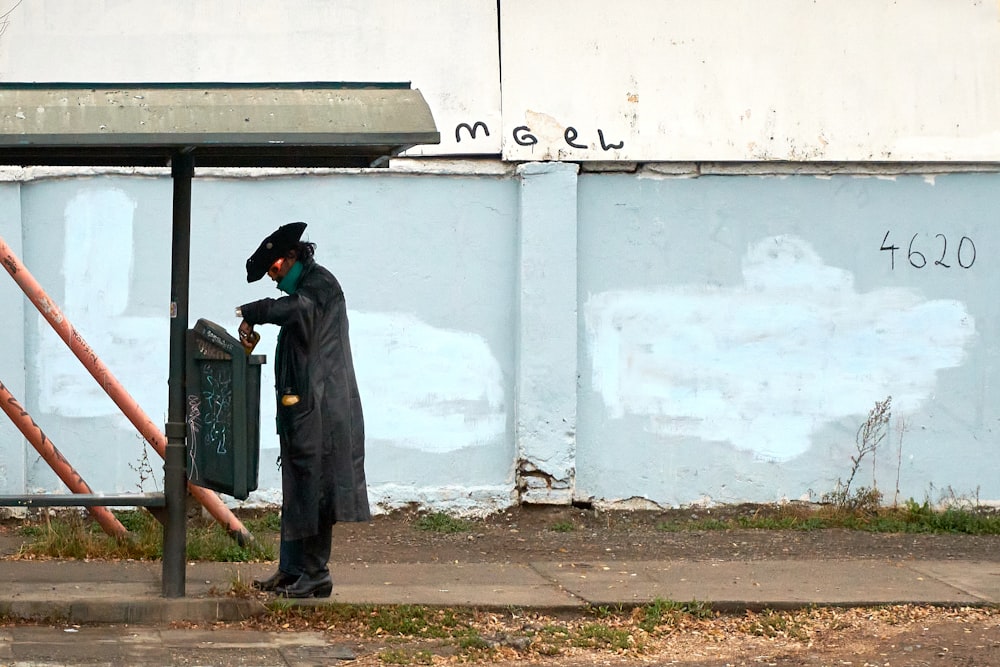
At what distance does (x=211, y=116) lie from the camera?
573 centimetres

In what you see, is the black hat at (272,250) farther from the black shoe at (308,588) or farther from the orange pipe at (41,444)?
the orange pipe at (41,444)

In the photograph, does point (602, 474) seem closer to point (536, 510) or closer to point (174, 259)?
point (536, 510)

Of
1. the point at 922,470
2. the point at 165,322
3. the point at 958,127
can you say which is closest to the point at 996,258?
the point at 958,127

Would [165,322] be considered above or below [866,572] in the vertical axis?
above

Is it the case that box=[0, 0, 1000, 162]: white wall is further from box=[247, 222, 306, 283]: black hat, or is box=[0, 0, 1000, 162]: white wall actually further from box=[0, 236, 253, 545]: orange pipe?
box=[247, 222, 306, 283]: black hat

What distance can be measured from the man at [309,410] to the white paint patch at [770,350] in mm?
3089

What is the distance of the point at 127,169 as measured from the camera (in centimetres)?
871

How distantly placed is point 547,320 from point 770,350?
1.58 metres

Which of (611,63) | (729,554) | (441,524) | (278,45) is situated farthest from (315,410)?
(611,63)

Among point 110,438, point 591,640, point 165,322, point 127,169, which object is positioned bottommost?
point 591,640

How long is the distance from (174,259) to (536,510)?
3715mm

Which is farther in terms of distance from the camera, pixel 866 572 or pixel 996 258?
pixel 996 258

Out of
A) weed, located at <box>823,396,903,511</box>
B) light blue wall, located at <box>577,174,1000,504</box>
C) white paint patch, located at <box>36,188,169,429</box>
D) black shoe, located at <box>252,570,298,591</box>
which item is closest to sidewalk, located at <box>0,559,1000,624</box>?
black shoe, located at <box>252,570,298,591</box>

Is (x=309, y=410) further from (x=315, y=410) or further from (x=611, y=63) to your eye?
(x=611, y=63)
